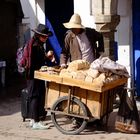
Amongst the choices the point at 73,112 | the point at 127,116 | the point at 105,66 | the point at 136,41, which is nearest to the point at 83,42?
the point at 105,66

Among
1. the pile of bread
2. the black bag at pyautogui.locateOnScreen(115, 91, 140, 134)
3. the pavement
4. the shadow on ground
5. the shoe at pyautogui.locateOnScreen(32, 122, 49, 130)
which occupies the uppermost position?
the pile of bread

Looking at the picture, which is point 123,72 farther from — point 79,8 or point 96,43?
point 79,8

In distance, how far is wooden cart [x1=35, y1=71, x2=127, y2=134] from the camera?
665 cm

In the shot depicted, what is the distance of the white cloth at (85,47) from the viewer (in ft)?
24.4

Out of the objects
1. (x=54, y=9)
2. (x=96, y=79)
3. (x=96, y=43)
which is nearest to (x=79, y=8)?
(x=54, y=9)

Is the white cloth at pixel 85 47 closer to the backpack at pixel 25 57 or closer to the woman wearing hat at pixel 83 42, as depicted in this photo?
the woman wearing hat at pixel 83 42

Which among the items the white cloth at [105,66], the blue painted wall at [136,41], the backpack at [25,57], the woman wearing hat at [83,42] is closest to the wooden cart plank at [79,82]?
the white cloth at [105,66]

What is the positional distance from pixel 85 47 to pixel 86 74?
0.91 m

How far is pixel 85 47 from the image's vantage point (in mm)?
7469

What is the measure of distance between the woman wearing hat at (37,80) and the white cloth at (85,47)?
53 cm

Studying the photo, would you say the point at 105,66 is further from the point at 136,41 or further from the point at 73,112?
the point at 136,41

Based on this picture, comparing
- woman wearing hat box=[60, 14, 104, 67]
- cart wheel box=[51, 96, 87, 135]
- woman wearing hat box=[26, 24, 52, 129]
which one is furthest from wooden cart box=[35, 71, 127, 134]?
woman wearing hat box=[60, 14, 104, 67]

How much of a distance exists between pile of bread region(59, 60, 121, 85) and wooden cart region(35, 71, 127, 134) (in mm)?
66

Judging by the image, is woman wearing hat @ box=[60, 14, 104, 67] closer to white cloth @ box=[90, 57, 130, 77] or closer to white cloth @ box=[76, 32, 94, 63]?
white cloth @ box=[76, 32, 94, 63]
